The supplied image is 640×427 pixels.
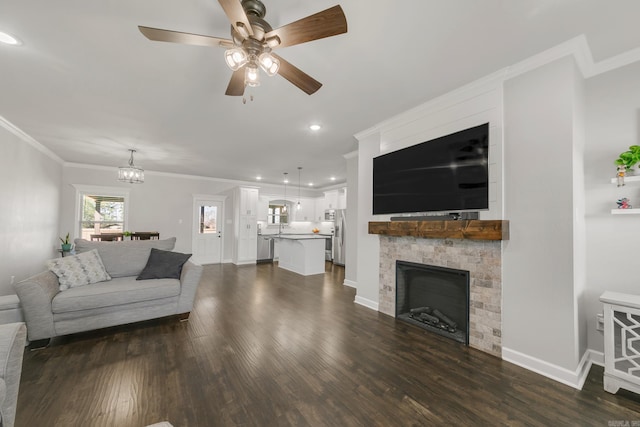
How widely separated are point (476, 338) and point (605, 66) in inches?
112

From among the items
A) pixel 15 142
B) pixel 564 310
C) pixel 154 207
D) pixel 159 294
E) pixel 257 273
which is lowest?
pixel 257 273

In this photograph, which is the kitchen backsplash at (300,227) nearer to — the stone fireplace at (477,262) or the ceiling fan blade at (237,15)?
the stone fireplace at (477,262)

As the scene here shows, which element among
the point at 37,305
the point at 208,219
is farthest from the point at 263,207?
the point at 37,305

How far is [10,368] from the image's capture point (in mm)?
1276

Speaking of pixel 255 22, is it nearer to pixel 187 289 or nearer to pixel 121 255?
pixel 187 289

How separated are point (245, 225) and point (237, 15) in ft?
22.1

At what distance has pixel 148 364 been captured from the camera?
7.26 ft

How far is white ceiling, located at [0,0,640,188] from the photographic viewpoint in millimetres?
1674

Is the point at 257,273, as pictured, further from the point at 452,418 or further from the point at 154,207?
the point at 452,418

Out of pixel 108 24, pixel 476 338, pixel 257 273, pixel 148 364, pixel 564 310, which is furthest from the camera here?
pixel 257 273

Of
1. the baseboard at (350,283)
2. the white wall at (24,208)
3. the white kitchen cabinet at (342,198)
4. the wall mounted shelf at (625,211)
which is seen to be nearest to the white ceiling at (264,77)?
the white wall at (24,208)

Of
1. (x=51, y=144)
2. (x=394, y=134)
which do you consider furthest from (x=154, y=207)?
(x=394, y=134)

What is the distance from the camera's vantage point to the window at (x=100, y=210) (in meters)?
6.14

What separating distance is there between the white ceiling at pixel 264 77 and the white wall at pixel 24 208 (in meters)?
0.53
